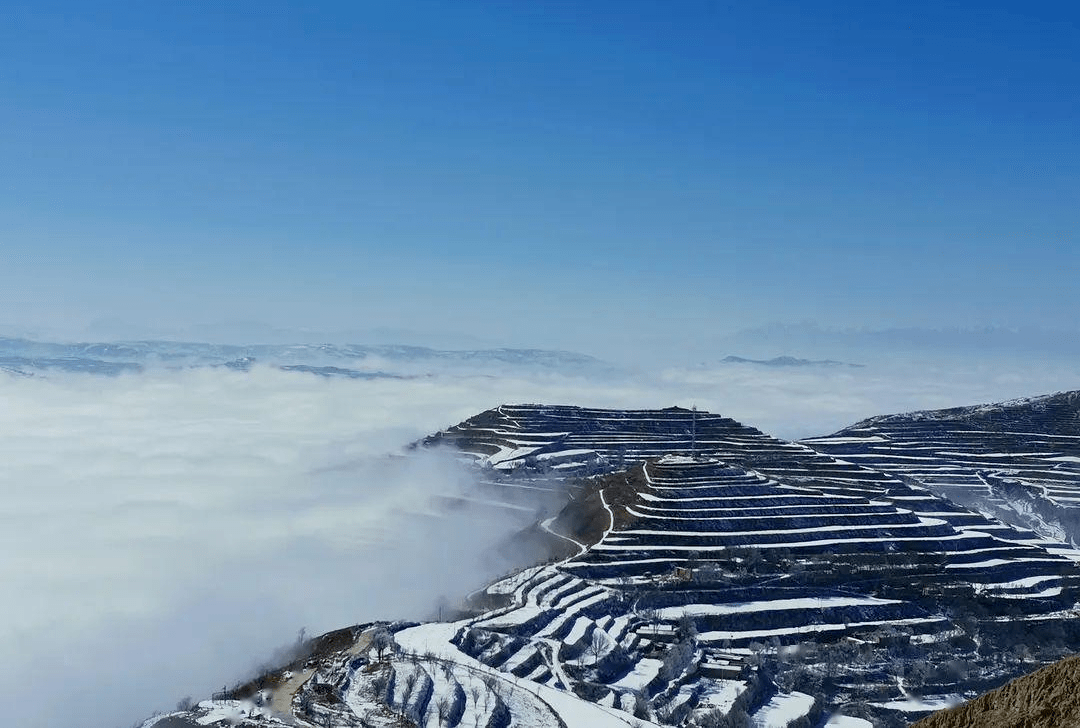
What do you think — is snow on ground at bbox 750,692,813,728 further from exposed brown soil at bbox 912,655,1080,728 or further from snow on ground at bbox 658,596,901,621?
exposed brown soil at bbox 912,655,1080,728

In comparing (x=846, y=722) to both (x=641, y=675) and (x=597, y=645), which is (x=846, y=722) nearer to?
(x=641, y=675)

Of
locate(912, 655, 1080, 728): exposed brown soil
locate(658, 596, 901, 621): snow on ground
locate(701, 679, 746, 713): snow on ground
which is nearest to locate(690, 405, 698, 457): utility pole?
locate(658, 596, 901, 621): snow on ground

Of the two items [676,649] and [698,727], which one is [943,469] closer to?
[676,649]

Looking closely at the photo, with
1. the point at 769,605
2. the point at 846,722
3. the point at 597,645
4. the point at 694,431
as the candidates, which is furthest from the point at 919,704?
the point at 694,431

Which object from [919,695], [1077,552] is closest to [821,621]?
[919,695]

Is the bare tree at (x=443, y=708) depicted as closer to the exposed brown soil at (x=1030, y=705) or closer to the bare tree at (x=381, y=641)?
the bare tree at (x=381, y=641)

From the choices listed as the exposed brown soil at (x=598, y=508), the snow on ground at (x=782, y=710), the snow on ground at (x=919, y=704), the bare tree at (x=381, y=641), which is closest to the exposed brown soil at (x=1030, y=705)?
the snow on ground at (x=782, y=710)

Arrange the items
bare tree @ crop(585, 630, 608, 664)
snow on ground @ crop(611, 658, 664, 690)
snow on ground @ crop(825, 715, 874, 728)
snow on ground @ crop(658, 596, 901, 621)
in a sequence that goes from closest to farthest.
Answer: snow on ground @ crop(825, 715, 874, 728) → snow on ground @ crop(611, 658, 664, 690) → bare tree @ crop(585, 630, 608, 664) → snow on ground @ crop(658, 596, 901, 621)
